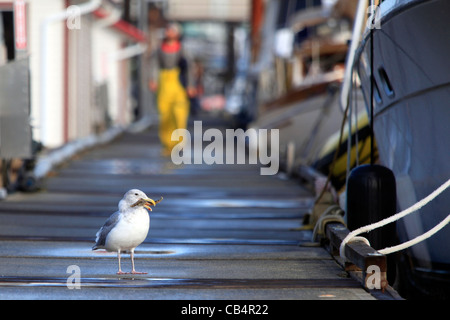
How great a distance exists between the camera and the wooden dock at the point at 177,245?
4527mm

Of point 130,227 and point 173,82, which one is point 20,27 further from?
point 130,227

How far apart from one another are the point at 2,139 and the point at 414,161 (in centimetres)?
415

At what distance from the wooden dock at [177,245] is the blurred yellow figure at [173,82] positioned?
311 cm

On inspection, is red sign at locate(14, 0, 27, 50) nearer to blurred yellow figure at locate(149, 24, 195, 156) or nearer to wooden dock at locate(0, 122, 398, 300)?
wooden dock at locate(0, 122, 398, 300)

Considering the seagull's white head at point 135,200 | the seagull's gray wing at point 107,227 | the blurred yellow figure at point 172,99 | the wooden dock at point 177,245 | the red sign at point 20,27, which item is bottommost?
the wooden dock at point 177,245

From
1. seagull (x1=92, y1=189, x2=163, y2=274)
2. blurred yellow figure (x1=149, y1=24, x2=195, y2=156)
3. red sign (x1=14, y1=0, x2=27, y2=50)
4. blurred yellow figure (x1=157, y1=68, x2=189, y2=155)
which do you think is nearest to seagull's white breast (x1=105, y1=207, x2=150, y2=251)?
seagull (x1=92, y1=189, x2=163, y2=274)

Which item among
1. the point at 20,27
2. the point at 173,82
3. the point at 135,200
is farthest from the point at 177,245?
the point at 173,82

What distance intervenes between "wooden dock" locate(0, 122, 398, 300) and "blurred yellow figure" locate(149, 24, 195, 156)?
10.2 feet

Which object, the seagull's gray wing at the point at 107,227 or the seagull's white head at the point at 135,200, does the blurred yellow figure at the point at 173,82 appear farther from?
the seagull's white head at the point at 135,200

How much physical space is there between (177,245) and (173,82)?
8.68 metres

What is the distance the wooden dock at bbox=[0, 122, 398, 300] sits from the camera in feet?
14.9

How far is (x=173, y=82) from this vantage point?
14.6 m

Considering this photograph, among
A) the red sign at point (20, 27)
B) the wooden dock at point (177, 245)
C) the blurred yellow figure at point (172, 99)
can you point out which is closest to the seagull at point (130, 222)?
the wooden dock at point (177, 245)

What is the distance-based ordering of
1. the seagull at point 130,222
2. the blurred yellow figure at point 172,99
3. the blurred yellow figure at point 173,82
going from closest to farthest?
the seagull at point 130,222 → the blurred yellow figure at point 173,82 → the blurred yellow figure at point 172,99
